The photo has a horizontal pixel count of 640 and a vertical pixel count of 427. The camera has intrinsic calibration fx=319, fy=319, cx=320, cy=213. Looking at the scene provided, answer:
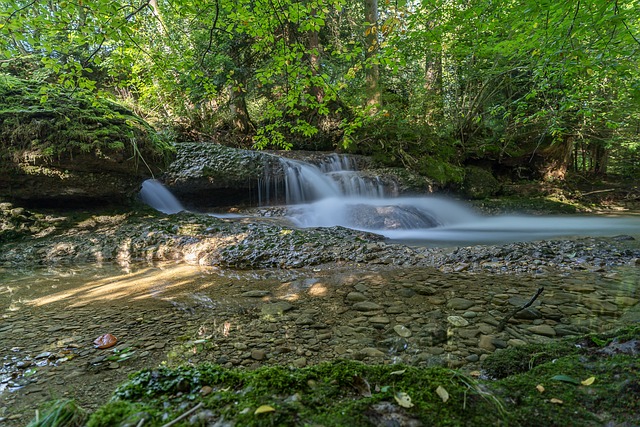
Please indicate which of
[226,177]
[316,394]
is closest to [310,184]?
[226,177]

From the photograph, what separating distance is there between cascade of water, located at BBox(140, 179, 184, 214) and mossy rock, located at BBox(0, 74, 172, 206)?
4.76 feet

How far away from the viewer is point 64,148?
589 centimetres

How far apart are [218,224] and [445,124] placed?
37.5 feet

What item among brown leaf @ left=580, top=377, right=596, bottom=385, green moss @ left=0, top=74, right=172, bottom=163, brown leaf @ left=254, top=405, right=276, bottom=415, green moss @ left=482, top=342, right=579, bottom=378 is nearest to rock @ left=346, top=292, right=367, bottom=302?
green moss @ left=482, top=342, right=579, bottom=378

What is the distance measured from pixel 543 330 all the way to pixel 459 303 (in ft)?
2.13

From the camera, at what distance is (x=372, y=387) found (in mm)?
1043

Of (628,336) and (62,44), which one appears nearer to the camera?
(628,336)

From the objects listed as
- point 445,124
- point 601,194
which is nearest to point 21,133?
point 445,124

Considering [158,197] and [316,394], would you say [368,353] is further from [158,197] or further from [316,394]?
[158,197]

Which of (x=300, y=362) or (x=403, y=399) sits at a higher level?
(x=403, y=399)

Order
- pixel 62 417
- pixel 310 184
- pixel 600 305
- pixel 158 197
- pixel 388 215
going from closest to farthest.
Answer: pixel 62 417 → pixel 600 305 → pixel 388 215 → pixel 158 197 → pixel 310 184

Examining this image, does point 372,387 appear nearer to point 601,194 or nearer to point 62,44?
point 62,44

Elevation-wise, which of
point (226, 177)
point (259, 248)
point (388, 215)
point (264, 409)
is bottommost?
point (259, 248)

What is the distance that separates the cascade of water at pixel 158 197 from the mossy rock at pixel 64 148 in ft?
4.76
